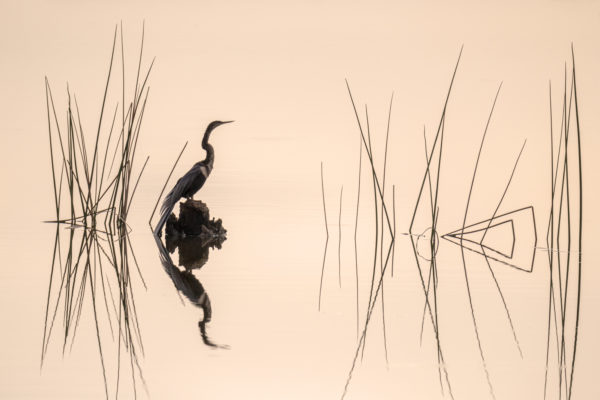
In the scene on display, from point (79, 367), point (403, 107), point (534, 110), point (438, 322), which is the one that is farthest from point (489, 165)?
point (79, 367)

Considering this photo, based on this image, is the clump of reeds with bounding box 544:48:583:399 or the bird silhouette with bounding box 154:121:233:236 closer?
the clump of reeds with bounding box 544:48:583:399

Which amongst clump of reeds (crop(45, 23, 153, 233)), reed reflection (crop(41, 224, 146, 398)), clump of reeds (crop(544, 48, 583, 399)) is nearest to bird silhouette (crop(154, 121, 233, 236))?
clump of reeds (crop(45, 23, 153, 233))

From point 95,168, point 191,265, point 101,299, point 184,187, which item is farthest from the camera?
point 95,168

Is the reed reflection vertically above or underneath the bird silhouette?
underneath

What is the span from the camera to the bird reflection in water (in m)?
5.19

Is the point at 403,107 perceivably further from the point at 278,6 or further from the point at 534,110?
the point at 278,6

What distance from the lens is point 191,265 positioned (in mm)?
6988

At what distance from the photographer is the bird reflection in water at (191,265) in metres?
5.19

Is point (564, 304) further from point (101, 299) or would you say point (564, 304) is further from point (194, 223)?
point (194, 223)

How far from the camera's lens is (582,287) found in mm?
5965

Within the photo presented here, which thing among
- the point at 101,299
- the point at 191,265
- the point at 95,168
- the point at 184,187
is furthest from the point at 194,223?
the point at 95,168

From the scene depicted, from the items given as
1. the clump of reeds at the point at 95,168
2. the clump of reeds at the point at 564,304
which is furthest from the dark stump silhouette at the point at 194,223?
the clump of reeds at the point at 564,304

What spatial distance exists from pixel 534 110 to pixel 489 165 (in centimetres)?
272

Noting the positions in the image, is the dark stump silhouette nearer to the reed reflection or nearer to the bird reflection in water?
the bird reflection in water
